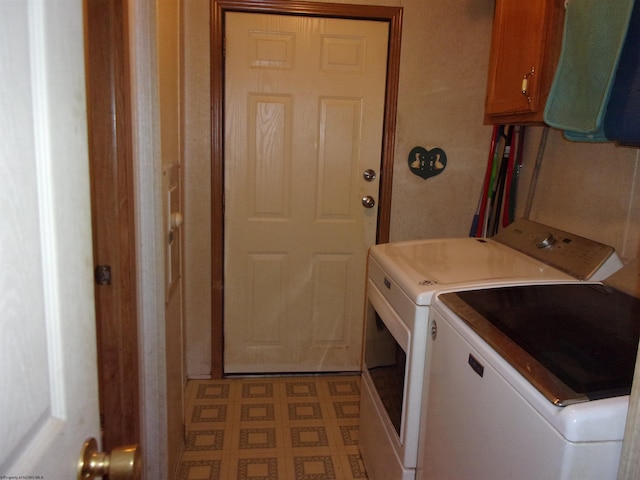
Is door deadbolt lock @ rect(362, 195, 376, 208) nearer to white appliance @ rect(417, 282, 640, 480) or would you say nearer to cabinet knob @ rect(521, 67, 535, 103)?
cabinet knob @ rect(521, 67, 535, 103)

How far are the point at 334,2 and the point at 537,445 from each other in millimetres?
2184

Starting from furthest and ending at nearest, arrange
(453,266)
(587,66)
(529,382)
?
(453,266), (587,66), (529,382)

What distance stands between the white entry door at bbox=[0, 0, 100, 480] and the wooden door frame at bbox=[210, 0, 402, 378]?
1890mm

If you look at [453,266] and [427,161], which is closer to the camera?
[453,266]

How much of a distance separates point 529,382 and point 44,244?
2.64 ft

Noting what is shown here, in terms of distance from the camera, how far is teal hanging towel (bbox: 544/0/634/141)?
1.28 metres

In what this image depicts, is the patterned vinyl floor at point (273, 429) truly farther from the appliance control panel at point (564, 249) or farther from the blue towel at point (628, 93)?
the blue towel at point (628, 93)

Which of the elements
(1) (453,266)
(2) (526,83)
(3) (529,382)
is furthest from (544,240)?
(3) (529,382)

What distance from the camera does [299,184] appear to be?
8.66 feet

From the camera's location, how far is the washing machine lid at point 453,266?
4.82 feet

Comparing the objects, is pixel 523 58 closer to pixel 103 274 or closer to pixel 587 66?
pixel 587 66

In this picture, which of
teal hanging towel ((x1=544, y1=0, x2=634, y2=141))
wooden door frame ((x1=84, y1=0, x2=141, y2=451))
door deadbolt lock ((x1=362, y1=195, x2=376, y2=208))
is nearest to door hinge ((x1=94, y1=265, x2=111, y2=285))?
wooden door frame ((x1=84, y1=0, x2=141, y2=451))

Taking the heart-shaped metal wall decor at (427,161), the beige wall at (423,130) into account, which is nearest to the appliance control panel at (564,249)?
the beige wall at (423,130)

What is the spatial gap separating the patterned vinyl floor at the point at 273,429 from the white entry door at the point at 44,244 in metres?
1.55
